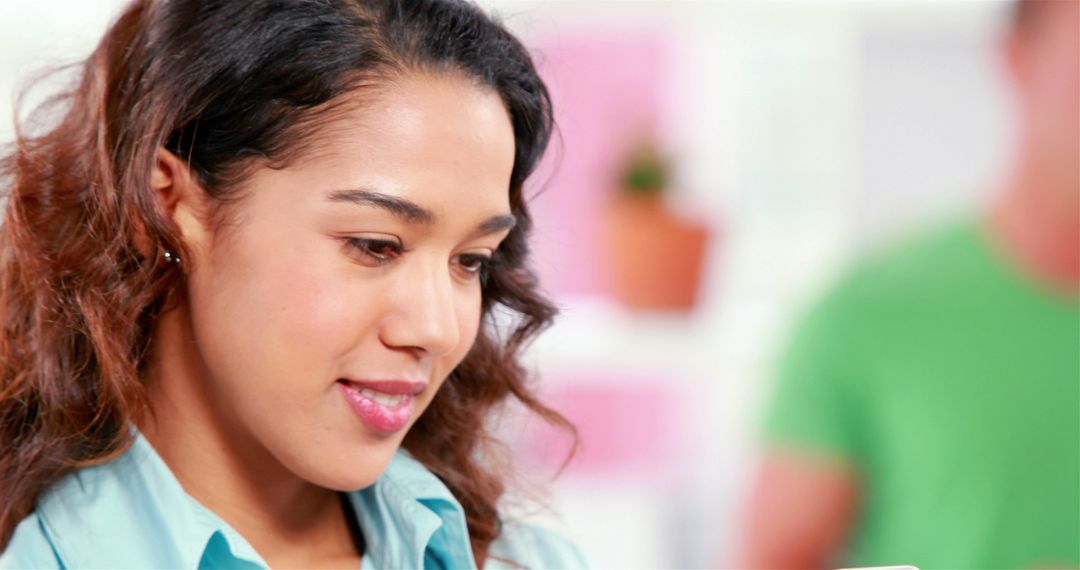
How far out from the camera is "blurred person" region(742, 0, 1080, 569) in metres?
1.60

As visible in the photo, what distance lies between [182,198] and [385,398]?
7.9 inches

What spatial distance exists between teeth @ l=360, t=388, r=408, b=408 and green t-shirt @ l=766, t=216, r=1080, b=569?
2.82 ft

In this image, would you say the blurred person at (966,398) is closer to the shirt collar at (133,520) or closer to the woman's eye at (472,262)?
the woman's eye at (472,262)

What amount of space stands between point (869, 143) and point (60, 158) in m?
1.67

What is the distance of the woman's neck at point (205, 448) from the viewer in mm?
969

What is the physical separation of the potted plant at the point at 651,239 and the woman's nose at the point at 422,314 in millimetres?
1398

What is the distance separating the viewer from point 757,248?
2.32 metres

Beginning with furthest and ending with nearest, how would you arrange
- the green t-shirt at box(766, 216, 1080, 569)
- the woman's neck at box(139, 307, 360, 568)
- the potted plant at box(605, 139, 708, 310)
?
the potted plant at box(605, 139, 708, 310) < the green t-shirt at box(766, 216, 1080, 569) < the woman's neck at box(139, 307, 360, 568)

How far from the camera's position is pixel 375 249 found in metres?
0.89

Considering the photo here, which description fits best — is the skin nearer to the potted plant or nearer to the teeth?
the teeth

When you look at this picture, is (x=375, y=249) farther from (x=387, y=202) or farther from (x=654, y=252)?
(x=654, y=252)

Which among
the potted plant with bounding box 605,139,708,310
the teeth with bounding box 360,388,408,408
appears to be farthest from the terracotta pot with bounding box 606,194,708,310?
the teeth with bounding box 360,388,408,408

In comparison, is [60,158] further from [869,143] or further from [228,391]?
[869,143]

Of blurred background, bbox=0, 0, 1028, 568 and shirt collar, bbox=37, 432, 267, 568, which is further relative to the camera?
blurred background, bbox=0, 0, 1028, 568
